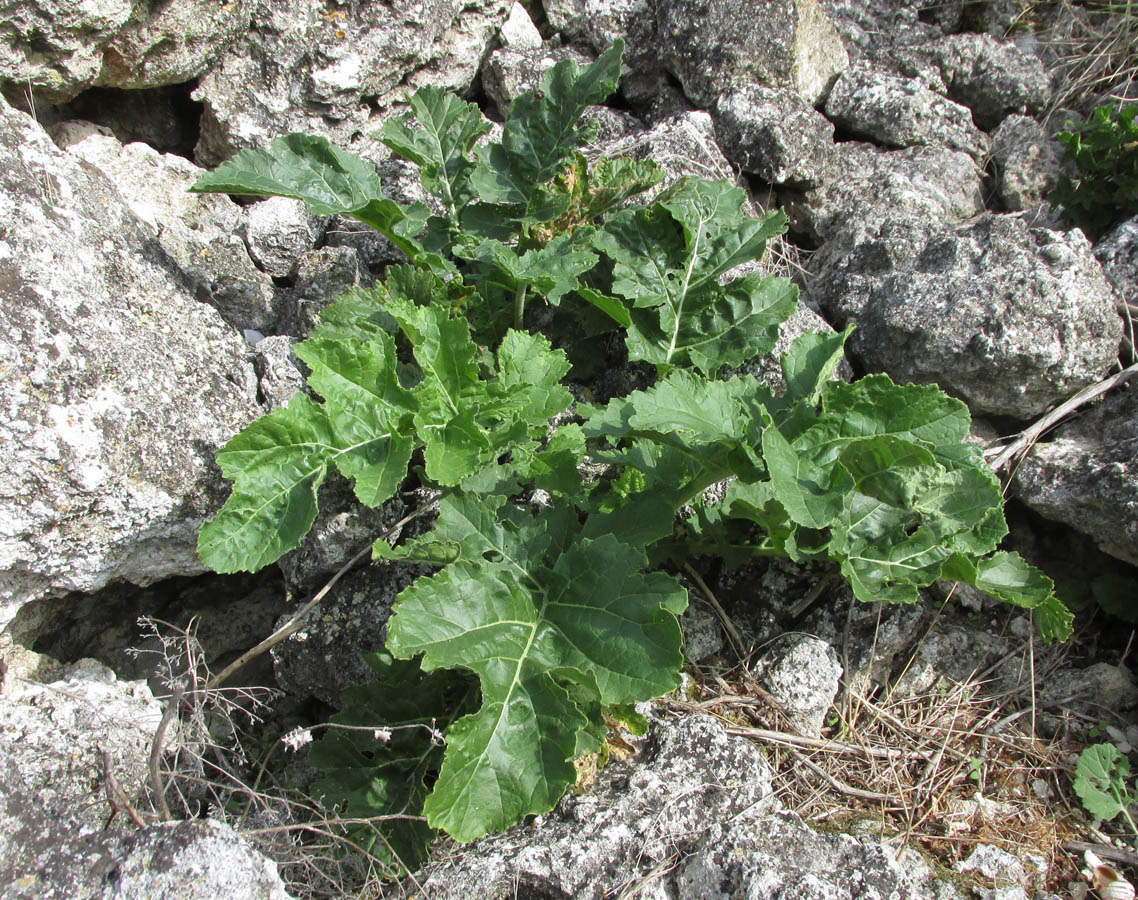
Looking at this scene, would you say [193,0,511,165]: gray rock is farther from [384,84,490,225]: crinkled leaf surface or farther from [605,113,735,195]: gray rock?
[605,113,735,195]: gray rock

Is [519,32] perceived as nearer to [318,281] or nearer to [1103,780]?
[318,281]

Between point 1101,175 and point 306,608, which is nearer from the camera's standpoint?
point 306,608

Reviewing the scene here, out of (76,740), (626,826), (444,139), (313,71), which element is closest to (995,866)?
(626,826)

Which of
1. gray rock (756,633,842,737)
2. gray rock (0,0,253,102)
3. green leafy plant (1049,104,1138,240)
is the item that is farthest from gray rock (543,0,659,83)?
gray rock (756,633,842,737)

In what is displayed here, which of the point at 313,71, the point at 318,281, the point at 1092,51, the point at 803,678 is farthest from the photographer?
the point at 1092,51

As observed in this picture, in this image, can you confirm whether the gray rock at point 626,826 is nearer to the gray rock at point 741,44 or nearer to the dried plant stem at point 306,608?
the dried plant stem at point 306,608

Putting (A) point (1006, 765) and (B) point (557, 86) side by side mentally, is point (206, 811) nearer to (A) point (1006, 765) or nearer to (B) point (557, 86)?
(A) point (1006, 765)

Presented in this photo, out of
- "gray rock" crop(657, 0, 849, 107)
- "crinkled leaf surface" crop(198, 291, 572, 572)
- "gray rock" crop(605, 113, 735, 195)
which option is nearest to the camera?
"crinkled leaf surface" crop(198, 291, 572, 572)

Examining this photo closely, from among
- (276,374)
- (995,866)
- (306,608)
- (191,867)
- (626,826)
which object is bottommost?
(995,866)
